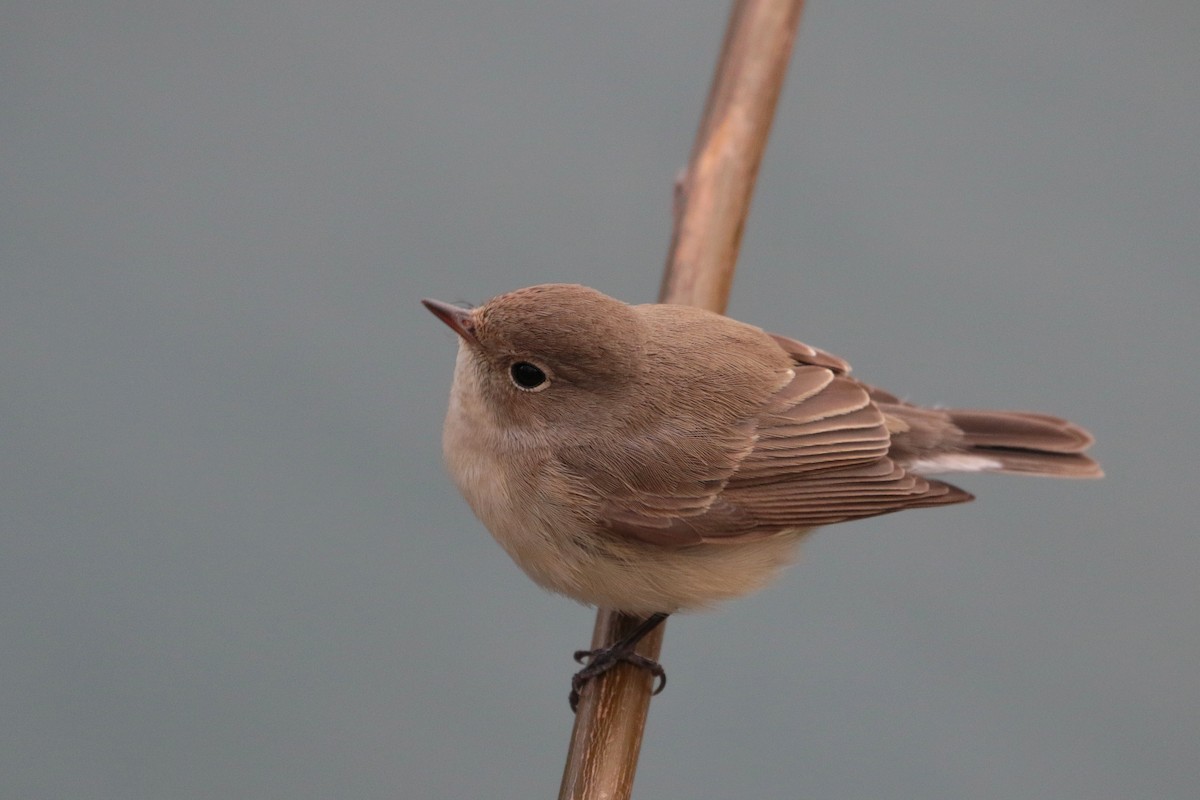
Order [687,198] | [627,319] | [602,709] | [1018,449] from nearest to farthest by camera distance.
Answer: [602,709] < [627,319] < [687,198] < [1018,449]

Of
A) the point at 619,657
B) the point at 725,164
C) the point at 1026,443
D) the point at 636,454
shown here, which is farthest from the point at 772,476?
the point at 1026,443

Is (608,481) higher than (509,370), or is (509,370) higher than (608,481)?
(509,370)

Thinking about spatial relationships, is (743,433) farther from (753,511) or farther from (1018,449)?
(1018,449)

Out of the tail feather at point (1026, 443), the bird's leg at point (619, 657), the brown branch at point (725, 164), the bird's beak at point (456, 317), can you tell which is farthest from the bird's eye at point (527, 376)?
the tail feather at point (1026, 443)

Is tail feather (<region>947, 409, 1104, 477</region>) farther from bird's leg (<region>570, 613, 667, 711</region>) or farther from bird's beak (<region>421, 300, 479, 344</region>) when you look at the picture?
bird's beak (<region>421, 300, 479, 344</region>)

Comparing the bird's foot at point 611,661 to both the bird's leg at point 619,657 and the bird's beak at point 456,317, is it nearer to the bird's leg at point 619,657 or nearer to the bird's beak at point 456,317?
the bird's leg at point 619,657

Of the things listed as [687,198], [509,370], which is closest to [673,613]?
[509,370]

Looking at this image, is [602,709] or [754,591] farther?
[754,591]
